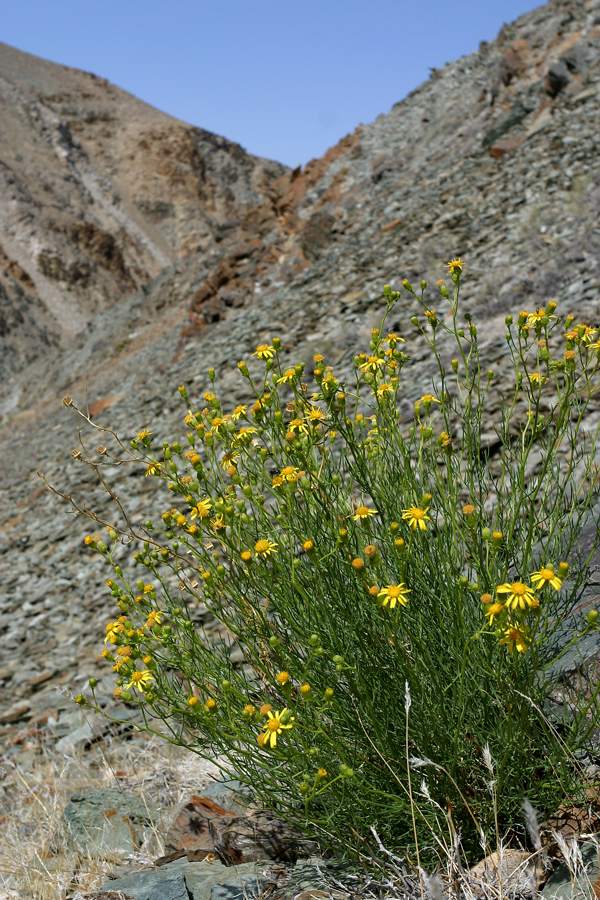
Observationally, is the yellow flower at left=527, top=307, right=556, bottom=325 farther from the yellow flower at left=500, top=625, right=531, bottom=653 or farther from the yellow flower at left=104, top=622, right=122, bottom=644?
the yellow flower at left=104, top=622, right=122, bottom=644

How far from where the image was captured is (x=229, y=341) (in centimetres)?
1041

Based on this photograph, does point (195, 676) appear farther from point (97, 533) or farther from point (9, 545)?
point (9, 545)

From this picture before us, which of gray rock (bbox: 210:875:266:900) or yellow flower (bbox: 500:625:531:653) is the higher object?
yellow flower (bbox: 500:625:531:653)

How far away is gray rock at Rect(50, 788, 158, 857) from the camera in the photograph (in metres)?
2.56

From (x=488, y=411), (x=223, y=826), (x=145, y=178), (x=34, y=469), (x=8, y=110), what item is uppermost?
(x=8, y=110)

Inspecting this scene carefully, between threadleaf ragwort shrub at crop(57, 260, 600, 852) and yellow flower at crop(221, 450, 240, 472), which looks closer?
threadleaf ragwort shrub at crop(57, 260, 600, 852)

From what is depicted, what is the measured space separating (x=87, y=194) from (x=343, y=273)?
30.6 m

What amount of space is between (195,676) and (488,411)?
3396 millimetres

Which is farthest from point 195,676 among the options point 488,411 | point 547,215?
point 547,215

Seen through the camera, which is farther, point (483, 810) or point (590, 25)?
point (590, 25)

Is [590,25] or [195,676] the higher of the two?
[590,25]

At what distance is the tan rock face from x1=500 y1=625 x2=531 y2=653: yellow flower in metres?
26.8

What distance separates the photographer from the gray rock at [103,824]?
2.56 metres

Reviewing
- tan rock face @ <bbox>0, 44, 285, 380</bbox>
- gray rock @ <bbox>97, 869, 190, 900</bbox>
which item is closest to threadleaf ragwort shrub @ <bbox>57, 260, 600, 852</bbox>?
gray rock @ <bbox>97, 869, 190, 900</bbox>
